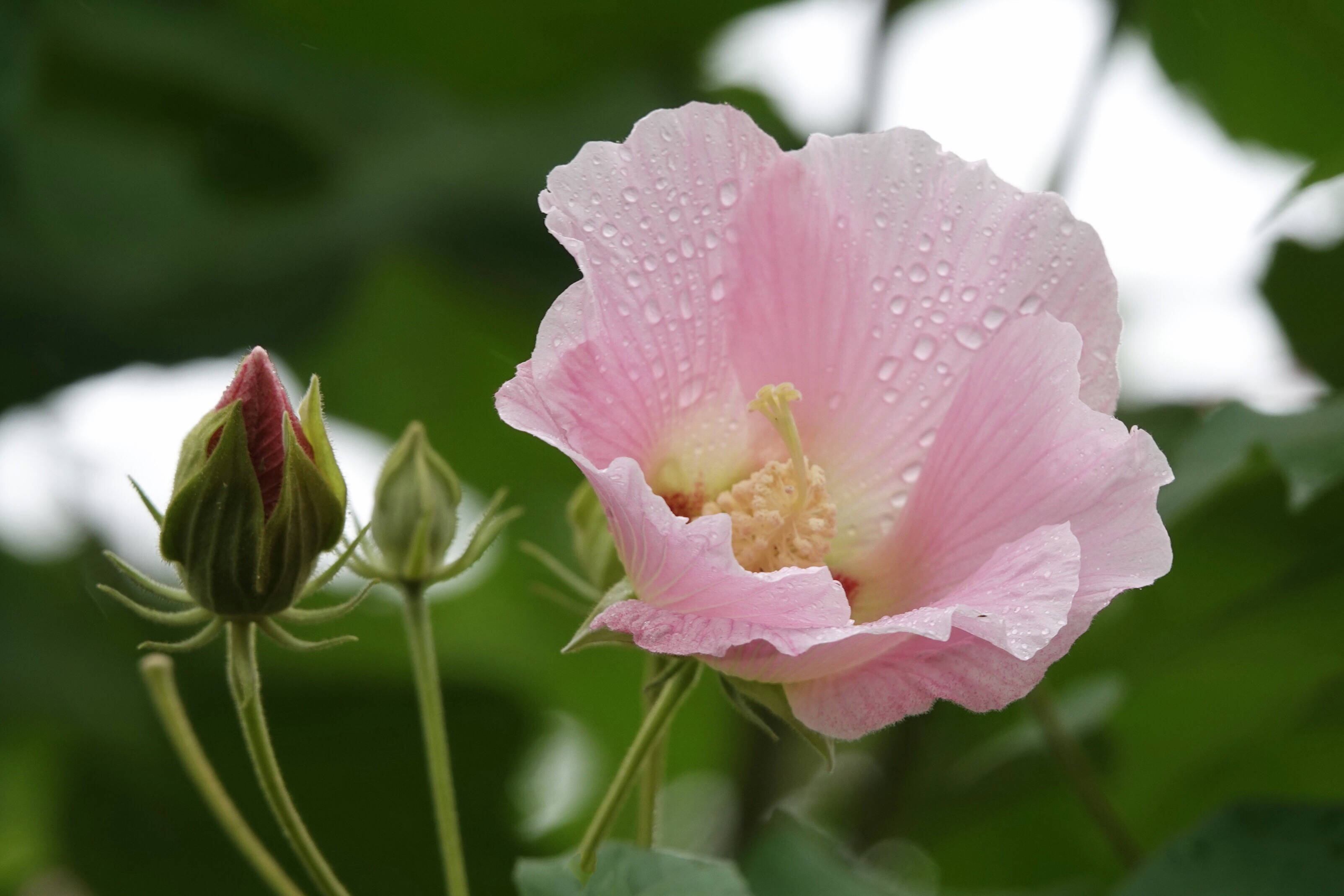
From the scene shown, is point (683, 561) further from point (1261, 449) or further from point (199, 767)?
point (1261, 449)

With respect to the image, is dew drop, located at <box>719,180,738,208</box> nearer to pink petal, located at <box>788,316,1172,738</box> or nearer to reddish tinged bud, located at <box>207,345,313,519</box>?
pink petal, located at <box>788,316,1172,738</box>

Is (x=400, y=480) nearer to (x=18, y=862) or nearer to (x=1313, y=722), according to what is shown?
(x=1313, y=722)

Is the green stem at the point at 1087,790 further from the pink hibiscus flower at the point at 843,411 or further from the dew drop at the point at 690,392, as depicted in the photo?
the dew drop at the point at 690,392

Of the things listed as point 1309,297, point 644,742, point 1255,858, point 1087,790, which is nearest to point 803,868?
point 1087,790

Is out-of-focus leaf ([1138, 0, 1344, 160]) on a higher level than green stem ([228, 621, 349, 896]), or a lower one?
higher

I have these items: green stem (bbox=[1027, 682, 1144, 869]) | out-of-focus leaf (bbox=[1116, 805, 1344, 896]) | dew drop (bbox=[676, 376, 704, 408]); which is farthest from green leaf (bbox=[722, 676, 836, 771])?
green stem (bbox=[1027, 682, 1144, 869])

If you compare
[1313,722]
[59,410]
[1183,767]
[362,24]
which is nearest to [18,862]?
[59,410]

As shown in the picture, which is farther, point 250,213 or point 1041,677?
point 250,213
